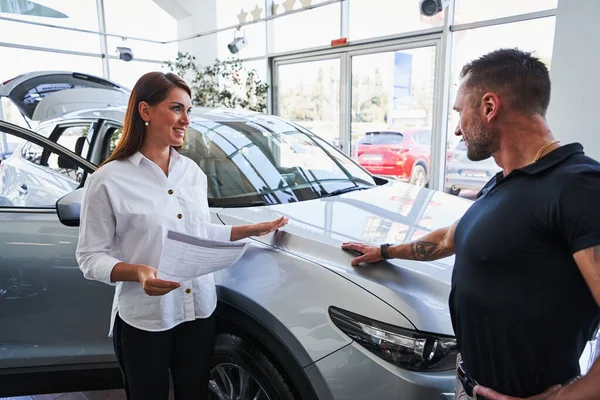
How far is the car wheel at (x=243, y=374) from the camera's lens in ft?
4.23

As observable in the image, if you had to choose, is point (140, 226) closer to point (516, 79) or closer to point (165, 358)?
point (165, 358)

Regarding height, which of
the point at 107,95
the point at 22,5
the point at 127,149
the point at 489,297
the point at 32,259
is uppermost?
the point at 22,5

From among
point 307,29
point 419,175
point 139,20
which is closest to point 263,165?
point 419,175

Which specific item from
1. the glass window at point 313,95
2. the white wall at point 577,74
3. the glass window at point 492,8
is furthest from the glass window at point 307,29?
the white wall at point 577,74

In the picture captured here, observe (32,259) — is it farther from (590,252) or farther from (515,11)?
(515,11)

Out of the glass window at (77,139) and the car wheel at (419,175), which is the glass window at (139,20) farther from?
the glass window at (77,139)

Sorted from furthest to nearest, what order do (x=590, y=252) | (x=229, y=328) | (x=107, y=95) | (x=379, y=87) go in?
(x=379, y=87) < (x=107, y=95) < (x=229, y=328) < (x=590, y=252)

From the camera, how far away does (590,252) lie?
2.29ft

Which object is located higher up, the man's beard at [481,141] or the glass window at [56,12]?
the glass window at [56,12]

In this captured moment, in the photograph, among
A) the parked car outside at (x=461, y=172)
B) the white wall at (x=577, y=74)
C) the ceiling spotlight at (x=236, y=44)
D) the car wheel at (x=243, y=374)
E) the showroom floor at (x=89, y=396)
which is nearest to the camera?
the car wheel at (x=243, y=374)

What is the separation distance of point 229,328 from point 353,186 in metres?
1.02

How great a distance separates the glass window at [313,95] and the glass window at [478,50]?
200cm

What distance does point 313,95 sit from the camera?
295 inches

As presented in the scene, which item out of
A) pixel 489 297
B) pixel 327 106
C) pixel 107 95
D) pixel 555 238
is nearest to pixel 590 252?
pixel 555 238
